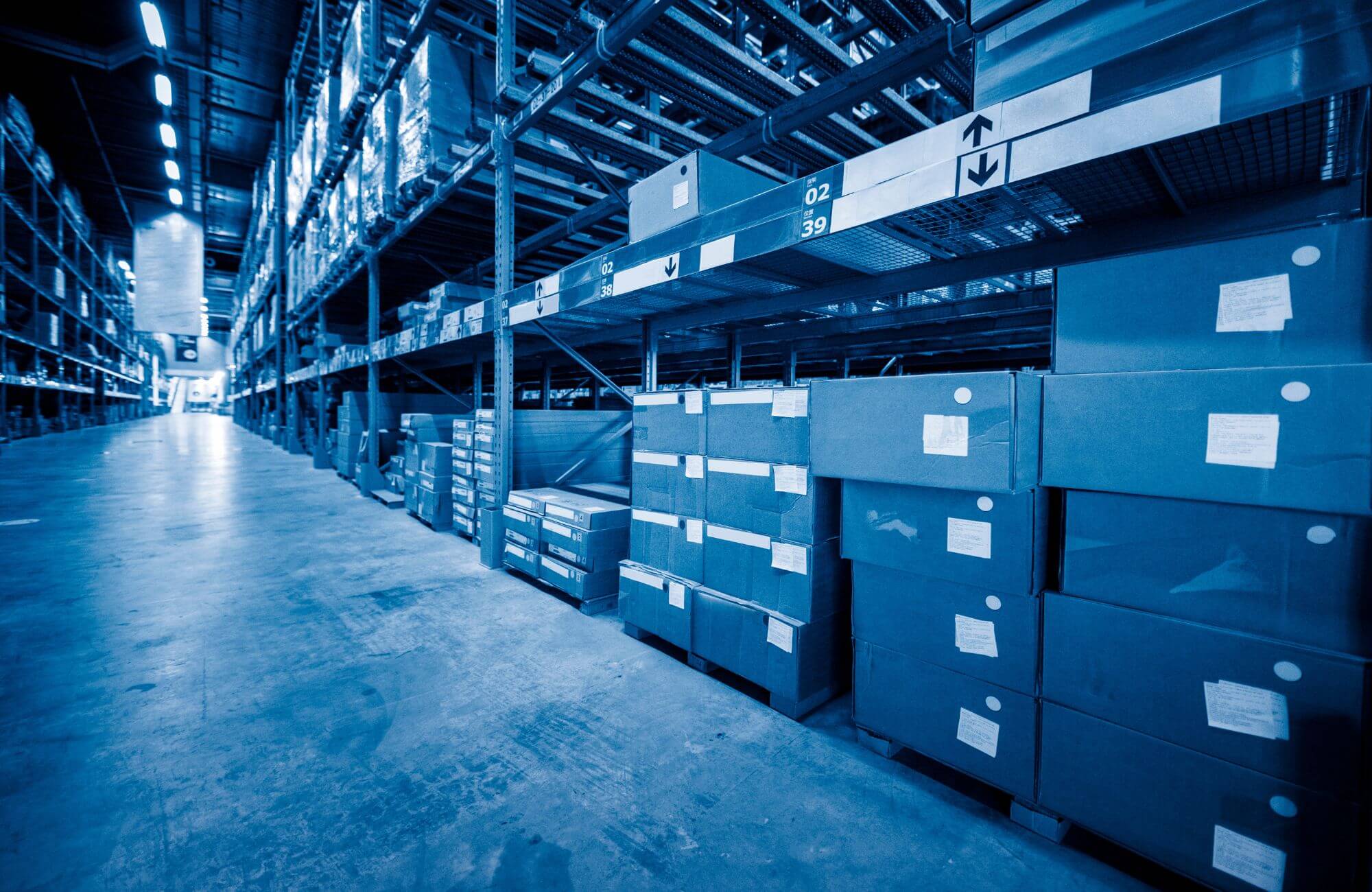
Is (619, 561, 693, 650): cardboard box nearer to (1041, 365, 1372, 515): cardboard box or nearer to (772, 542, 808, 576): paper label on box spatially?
(772, 542, 808, 576): paper label on box

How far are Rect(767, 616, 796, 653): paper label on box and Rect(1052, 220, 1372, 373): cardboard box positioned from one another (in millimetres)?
1187

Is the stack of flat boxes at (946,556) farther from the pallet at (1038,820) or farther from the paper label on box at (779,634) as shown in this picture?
the paper label on box at (779,634)

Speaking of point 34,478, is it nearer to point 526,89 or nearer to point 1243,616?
point 526,89

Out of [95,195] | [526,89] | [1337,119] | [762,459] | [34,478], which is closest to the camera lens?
[1337,119]

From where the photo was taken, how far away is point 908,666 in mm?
1693

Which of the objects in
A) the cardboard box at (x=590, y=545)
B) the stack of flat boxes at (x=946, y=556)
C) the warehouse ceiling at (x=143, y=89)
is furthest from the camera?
the warehouse ceiling at (x=143, y=89)

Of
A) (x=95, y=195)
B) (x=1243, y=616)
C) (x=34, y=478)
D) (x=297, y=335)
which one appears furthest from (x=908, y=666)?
(x=95, y=195)

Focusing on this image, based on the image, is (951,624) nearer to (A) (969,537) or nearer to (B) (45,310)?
(A) (969,537)

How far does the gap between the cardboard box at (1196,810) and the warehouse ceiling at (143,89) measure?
1531 cm

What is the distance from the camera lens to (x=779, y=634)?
2002 mm

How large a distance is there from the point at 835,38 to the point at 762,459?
10.5 ft

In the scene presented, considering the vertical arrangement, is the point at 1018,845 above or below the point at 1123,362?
below

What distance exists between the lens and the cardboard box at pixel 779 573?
197cm

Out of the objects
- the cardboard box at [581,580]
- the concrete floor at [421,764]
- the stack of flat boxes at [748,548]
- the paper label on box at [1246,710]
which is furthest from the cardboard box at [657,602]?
the paper label on box at [1246,710]
